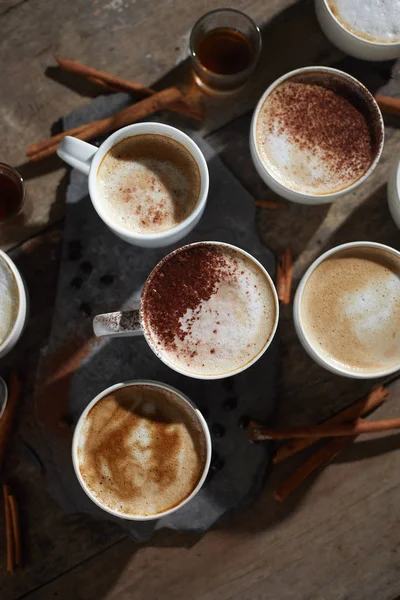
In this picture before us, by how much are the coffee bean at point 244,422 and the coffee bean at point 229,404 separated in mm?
32

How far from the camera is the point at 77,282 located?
1.33 meters

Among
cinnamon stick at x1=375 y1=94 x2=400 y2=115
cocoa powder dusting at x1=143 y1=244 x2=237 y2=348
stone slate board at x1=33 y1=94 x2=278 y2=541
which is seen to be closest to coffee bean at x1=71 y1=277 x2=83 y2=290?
stone slate board at x1=33 y1=94 x2=278 y2=541

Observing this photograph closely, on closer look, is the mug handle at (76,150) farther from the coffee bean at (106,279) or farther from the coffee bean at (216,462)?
the coffee bean at (216,462)

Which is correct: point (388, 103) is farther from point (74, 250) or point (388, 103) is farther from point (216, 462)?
point (216, 462)

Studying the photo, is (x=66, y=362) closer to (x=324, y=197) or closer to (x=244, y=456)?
(x=244, y=456)

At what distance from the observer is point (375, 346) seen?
1.24 meters

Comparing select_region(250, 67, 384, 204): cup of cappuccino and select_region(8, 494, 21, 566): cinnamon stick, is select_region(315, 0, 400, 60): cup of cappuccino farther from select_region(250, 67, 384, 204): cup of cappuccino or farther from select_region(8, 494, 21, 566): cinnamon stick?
select_region(8, 494, 21, 566): cinnamon stick

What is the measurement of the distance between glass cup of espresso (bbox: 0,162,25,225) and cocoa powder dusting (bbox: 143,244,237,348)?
0.41 meters

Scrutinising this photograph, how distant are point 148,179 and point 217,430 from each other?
58 cm

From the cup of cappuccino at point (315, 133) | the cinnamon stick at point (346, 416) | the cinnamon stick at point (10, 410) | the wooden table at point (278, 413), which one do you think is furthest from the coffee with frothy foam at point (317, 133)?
the cinnamon stick at point (10, 410)

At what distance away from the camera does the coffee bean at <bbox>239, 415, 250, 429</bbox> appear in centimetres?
131

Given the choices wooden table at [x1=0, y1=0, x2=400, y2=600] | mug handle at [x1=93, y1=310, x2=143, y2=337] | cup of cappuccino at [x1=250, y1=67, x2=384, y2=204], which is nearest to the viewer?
mug handle at [x1=93, y1=310, x2=143, y2=337]

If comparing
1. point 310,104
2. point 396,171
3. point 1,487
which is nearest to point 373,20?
point 310,104

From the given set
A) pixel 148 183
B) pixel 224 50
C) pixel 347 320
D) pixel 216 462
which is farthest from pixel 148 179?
pixel 216 462
